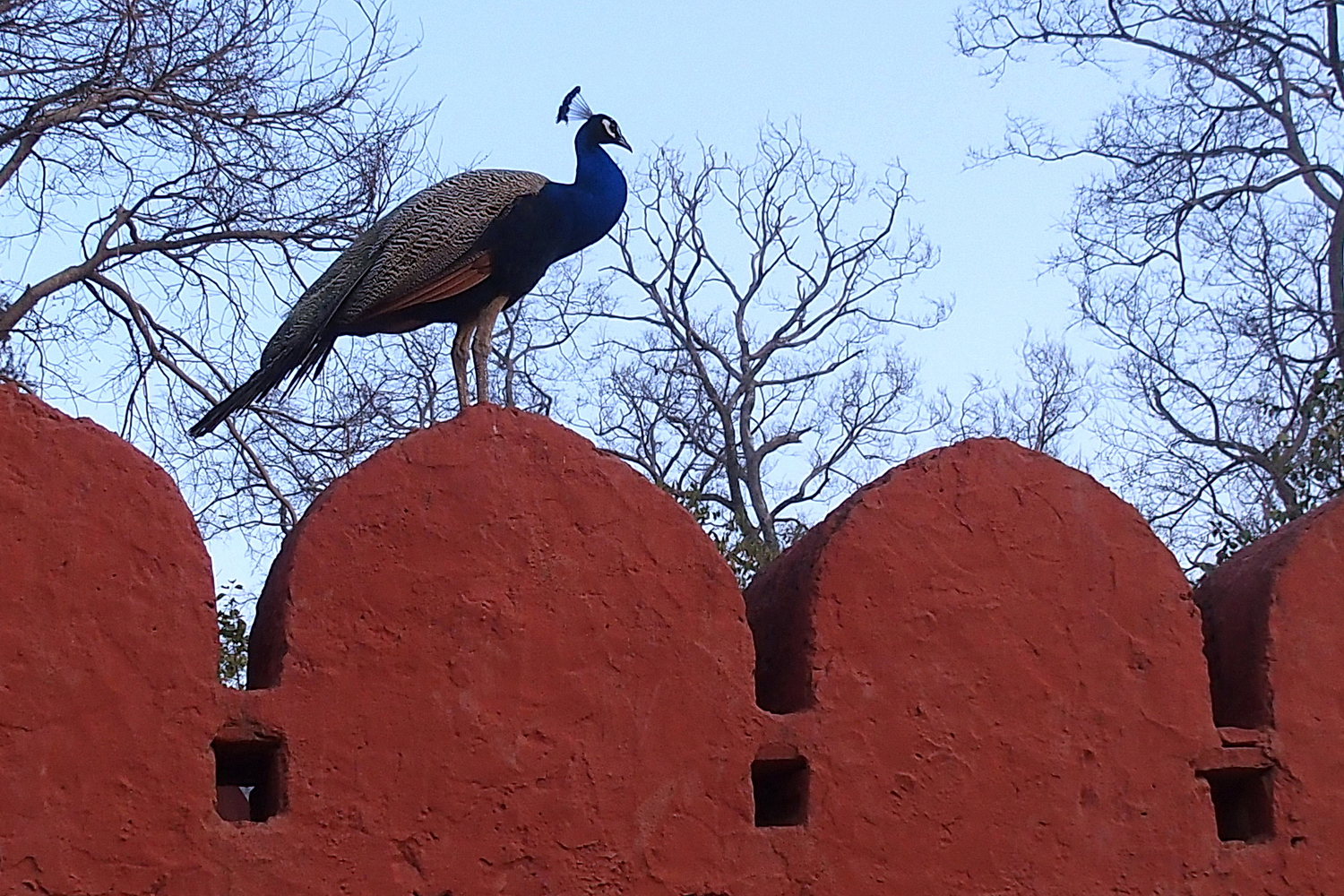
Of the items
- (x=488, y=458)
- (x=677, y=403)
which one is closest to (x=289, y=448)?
(x=488, y=458)

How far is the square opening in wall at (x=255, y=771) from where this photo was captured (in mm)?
3598

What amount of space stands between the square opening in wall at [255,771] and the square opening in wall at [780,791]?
0.97 meters

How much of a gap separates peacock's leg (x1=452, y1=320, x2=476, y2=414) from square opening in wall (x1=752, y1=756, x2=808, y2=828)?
1.25 metres

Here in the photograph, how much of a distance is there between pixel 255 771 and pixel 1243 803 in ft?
7.16

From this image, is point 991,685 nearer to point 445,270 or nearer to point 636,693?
point 636,693

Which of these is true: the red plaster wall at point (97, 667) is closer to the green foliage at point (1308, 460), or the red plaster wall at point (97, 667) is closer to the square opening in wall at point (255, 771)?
the square opening in wall at point (255, 771)

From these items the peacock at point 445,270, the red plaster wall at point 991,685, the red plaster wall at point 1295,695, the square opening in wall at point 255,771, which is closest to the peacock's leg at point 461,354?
the peacock at point 445,270

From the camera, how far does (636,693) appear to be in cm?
387

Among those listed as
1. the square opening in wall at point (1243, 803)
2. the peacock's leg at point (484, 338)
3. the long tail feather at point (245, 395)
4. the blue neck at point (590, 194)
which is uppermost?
the blue neck at point (590, 194)

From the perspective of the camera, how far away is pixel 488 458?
385 cm

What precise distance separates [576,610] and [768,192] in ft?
48.1

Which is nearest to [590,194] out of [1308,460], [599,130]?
[599,130]

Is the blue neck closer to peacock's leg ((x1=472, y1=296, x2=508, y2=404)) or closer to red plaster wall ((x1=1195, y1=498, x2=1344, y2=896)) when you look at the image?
Result: peacock's leg ((x1=472, y1=296, x2=508, y2=404))

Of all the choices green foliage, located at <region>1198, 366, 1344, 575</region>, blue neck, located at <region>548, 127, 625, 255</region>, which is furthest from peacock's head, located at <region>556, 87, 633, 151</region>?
green foliage, located at <region>1198, 366, 1344, 575</region>
